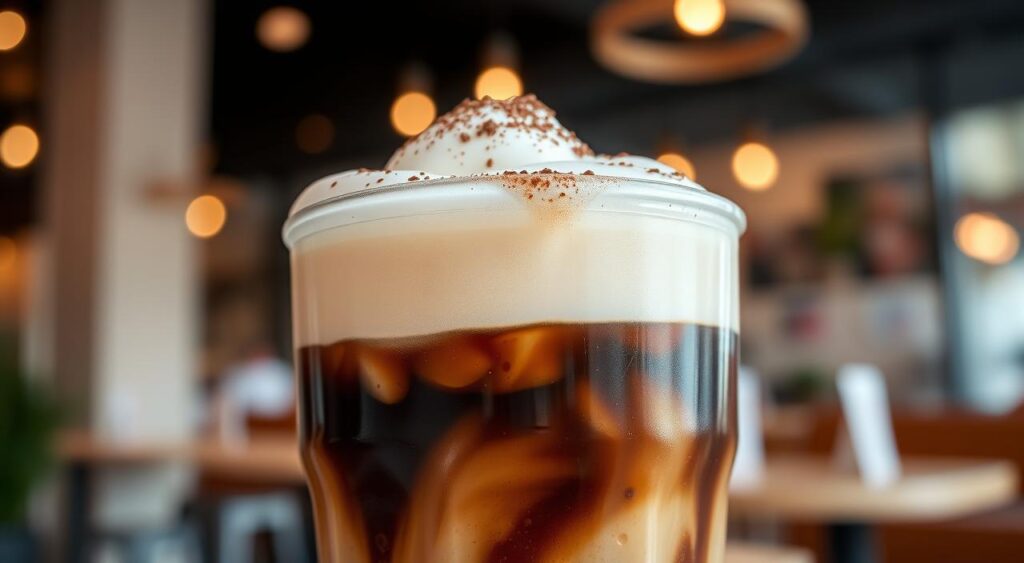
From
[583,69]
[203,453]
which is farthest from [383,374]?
[583,69]

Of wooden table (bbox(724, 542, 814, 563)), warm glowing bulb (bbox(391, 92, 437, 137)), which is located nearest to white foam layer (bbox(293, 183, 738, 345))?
→ wooden table (bbox(724, 542, 814, 563))

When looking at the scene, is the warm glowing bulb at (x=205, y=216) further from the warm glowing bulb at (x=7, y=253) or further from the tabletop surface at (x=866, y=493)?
the tabletop surface at (x=866, y=493)

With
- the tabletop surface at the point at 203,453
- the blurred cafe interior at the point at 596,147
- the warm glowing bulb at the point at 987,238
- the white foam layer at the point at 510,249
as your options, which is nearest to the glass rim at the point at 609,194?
the white foam layer at the point at 510,249

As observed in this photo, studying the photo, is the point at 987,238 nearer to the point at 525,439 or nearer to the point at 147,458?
the point at 147,458

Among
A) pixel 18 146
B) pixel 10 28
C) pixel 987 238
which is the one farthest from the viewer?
pixel 987 238

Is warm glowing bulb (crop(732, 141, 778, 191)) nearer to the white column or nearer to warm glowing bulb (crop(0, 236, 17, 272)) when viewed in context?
the white column

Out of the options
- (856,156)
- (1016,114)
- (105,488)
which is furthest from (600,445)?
(856,156)

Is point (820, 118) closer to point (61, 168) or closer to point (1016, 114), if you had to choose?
point (1016, 114)
